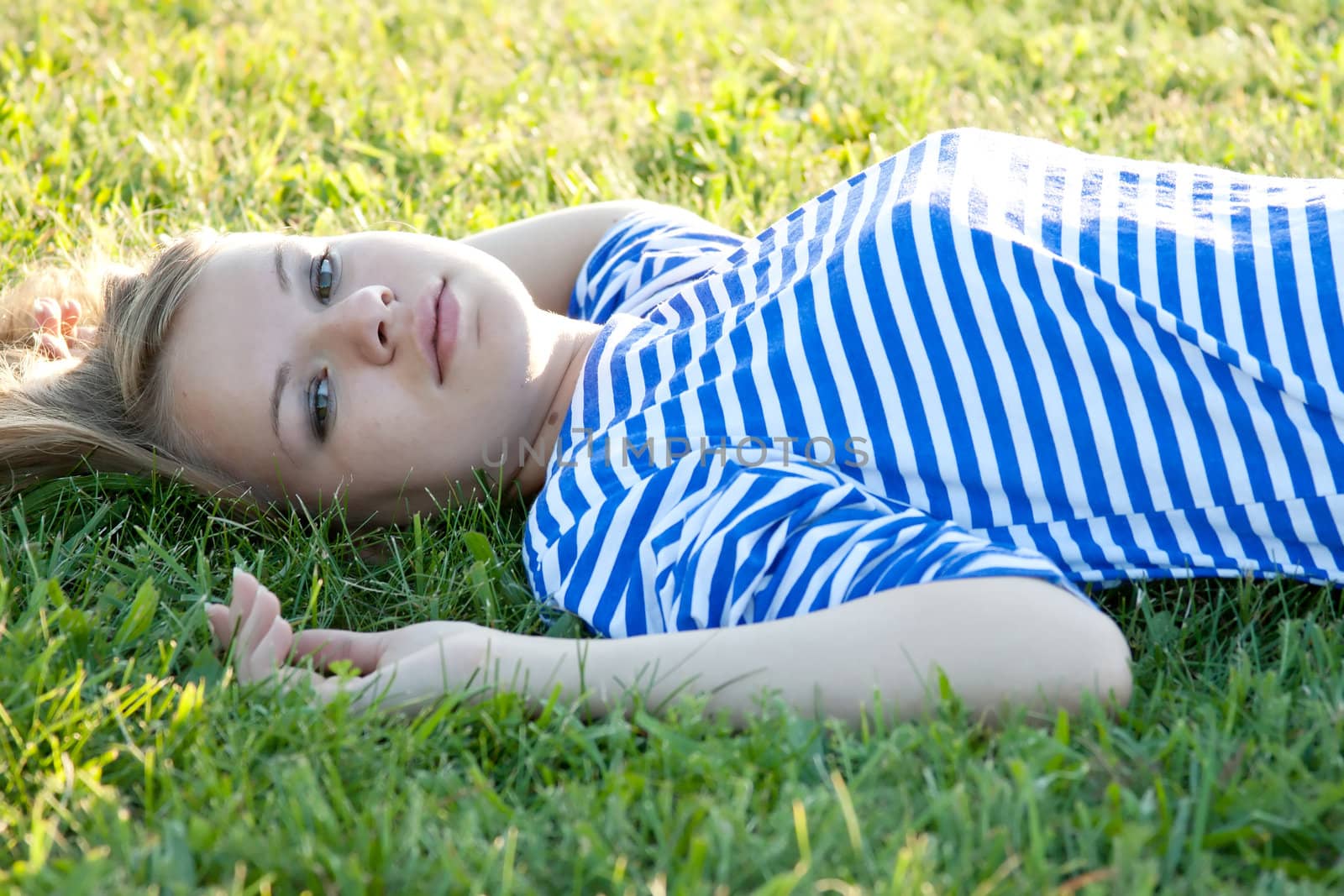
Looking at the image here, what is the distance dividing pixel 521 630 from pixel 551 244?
3.87 ft

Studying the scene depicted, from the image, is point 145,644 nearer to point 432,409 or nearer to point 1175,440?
point 432,409

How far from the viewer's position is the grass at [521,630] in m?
1.44

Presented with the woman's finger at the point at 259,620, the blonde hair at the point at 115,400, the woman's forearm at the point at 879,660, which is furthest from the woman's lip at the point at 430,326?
the woman's forearm at the point at 879,660

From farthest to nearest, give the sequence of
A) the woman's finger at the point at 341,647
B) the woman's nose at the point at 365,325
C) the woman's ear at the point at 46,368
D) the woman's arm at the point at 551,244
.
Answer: the woman's arm at the point at 551,244, the woman's ear at the point at 46,368, the woman's nose at the point at 365,325, the woman's finger at the point at 341,647

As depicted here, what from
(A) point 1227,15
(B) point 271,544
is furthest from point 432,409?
(A) point 1227,15

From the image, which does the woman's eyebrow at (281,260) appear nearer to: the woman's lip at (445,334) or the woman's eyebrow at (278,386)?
the woman's eyebrow at (278,386)

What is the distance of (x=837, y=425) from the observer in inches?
81.2

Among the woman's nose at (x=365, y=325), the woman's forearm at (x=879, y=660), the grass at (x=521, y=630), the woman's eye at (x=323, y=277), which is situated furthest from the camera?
the woman's eye at (x=323, y=277)

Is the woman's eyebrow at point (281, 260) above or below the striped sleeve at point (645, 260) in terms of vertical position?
above

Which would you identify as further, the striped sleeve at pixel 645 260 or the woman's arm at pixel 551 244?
the woman's arm at pixel 551 244

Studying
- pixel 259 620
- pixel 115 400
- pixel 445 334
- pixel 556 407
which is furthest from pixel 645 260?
pixel 259 620

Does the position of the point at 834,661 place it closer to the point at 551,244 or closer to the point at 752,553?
the point at 752,553

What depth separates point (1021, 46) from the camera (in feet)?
14.9

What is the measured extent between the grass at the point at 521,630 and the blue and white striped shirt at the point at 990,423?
0.15 meters
